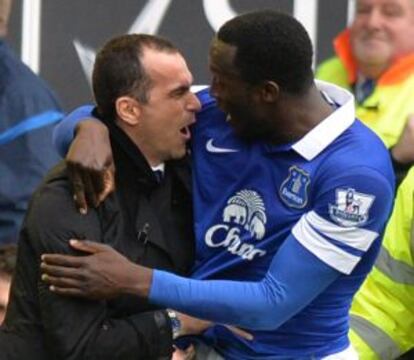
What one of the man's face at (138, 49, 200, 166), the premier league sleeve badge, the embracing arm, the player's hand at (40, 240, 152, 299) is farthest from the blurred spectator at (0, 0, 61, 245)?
the premier league sleeve badge

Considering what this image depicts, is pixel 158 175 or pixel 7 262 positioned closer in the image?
pixel 158 175

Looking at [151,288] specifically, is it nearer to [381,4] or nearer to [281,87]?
[281,87]

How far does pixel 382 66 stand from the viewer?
17.7ft

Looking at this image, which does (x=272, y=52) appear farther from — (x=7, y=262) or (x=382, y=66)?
(x=382, y=66)

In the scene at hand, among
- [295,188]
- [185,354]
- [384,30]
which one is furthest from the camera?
[384,30]

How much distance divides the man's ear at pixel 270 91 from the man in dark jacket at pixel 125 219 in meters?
0.29

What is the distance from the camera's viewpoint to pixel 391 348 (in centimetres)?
495

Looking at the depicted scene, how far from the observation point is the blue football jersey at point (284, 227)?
3.64m

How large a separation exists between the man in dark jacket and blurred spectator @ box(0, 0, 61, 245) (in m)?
0.91

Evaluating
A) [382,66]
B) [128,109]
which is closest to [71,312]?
[128,109]

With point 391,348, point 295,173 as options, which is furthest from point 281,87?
point 391,348

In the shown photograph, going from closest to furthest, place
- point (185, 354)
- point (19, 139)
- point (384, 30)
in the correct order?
point (185, 354), point (19, 139), point (384, 30)

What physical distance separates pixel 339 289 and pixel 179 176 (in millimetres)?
503

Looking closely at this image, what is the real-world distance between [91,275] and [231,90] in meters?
0.55
